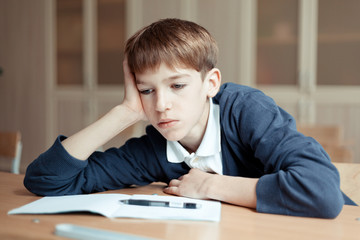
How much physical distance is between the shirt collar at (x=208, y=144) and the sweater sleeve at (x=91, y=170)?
6 centimetres

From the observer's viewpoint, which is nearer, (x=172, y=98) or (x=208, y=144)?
(x=172, y=98)

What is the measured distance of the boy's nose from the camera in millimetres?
1028

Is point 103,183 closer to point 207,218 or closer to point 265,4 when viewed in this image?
point 207,218

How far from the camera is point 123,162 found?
47.6 inches

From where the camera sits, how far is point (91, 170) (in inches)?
45.8

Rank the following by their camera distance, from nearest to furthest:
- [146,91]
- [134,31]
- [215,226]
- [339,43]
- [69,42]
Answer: [215,226] < [146,91] < [339,43] < [134,31] < [69,42]

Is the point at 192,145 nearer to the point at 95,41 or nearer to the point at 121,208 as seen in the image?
the point at 121,208

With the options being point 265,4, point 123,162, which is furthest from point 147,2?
point 123,162

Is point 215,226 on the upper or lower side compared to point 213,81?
lower

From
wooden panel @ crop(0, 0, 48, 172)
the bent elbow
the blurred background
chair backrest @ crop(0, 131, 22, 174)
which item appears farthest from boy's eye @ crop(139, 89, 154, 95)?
wooden panel @ crop(0, 0, 48, 172)

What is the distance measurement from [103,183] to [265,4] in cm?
293

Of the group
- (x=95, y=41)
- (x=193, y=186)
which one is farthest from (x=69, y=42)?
(x=193, y=186)

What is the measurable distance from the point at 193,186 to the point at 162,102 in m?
0.22

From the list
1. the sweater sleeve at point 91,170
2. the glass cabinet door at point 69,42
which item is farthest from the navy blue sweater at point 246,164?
the glass cabinet door at point 69,42
